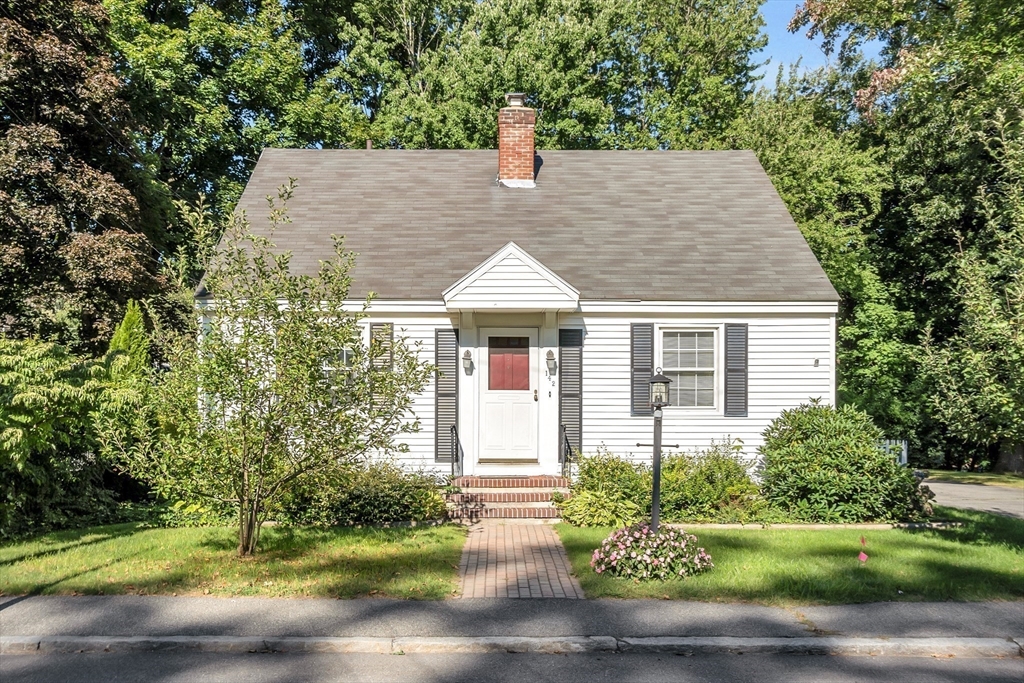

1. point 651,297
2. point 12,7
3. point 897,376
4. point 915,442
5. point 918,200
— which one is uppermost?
point 12,7

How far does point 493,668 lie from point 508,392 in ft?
25.1

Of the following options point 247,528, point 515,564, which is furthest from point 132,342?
point 515,564

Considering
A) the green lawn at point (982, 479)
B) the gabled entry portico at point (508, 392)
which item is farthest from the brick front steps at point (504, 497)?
the green lawn at point (982, 479)

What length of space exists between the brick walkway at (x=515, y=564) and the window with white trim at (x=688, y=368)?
12.6 ft

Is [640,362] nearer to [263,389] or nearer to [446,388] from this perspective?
[446,388]

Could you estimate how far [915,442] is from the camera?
26594 millimetres

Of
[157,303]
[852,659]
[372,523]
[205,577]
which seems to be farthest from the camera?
[157,303]

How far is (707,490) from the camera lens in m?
11.6

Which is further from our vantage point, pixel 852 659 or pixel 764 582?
pixel 764 582

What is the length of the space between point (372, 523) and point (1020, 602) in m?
7.94

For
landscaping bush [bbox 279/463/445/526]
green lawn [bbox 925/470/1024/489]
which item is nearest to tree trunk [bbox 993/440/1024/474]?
green lawn [bbox 925/470/1024/489]

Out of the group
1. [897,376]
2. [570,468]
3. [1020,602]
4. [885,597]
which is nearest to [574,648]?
[885,597]

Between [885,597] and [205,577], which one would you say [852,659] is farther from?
[205,577]

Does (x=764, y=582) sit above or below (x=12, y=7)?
below
